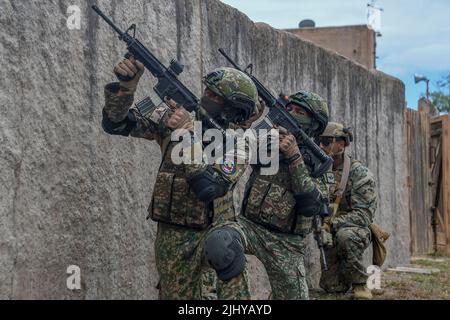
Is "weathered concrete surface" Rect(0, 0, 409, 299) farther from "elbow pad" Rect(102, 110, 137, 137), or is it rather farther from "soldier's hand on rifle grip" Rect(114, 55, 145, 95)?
"soldier's hand on rifle grip" Rect(114, 55, 145, 95)

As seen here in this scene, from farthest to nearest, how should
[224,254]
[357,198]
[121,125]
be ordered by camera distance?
[357,198] → [121,125] → [224,254]

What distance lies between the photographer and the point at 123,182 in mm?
4238

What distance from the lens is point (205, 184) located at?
3.20m

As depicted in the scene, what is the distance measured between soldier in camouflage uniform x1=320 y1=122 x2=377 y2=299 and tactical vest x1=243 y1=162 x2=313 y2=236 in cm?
185

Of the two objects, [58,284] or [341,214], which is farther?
[341,214]

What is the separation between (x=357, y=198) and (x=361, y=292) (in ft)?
A: 2.76

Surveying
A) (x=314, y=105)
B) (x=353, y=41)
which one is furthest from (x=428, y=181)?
(x=353, y=41)

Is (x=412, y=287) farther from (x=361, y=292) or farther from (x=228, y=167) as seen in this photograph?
(x=228, y=167)

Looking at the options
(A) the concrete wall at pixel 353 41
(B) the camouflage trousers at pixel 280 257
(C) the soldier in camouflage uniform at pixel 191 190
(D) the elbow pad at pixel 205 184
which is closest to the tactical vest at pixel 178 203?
(C) the soldier in camouflage uniform at pixel 191 190

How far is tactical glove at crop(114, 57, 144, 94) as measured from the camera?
3477 mm
